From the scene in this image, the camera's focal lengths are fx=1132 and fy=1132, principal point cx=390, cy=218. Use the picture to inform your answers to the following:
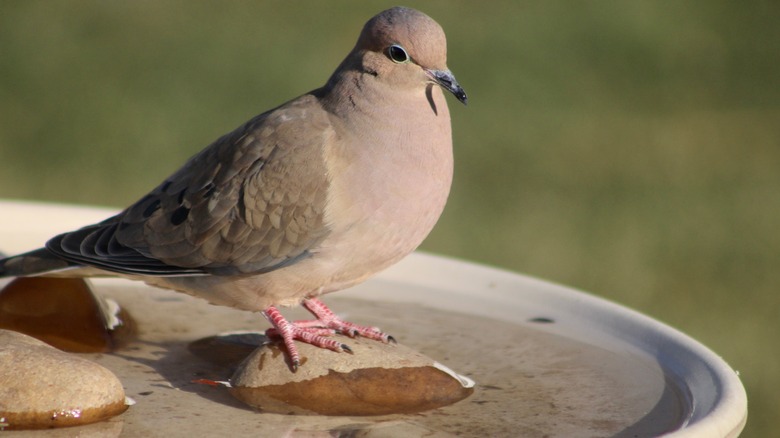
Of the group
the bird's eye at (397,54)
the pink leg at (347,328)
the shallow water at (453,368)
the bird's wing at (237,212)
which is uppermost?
the bird's eye at (397,54)

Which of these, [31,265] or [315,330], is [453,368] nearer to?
[315,330]

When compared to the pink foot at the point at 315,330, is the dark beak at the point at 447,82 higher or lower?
higher

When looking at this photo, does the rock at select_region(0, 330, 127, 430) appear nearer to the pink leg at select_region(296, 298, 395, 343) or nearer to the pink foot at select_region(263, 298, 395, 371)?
the pink foot at select_region(263, 298, 395, 371)

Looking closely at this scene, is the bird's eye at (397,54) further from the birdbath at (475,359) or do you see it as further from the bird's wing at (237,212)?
the birdbath at (475,359)

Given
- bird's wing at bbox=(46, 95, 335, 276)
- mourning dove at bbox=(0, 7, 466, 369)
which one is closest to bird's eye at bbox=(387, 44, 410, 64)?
mourning dove at bbox=(0, 7, 466, 369)

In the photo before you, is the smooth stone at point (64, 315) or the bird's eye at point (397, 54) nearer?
the bird's eye at point (397, 54)

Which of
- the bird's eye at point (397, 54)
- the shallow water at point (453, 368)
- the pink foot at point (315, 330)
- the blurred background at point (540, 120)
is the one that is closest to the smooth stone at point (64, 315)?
the shallow water at point (453, 368)

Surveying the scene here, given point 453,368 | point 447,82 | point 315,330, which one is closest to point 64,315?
point 315,330
